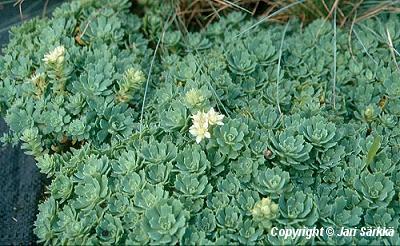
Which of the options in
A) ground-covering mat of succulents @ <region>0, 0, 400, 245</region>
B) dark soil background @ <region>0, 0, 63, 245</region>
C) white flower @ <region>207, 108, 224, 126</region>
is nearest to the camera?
ground-covering mat of succulents @ <region>0, 0, 400, 245</region>

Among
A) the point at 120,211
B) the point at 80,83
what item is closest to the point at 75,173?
the point at 120,211

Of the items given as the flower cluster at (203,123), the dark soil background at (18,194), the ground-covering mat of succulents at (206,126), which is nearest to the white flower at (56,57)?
the ground-covering mat of succulents at (206,126)

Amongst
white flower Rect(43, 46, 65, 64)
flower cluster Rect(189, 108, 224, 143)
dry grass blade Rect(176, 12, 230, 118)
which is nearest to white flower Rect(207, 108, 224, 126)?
flower cluster Rect(189, 108, 224, 143)

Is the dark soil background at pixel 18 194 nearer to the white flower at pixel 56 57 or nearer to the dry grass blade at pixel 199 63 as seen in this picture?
the white flower at pixel 56 57

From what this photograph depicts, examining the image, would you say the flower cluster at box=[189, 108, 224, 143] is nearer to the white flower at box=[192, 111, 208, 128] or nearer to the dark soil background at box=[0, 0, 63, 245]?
the white flower at box=[192, 111, 208, 128]

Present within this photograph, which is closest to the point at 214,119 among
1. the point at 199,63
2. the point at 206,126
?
the point at 206,126

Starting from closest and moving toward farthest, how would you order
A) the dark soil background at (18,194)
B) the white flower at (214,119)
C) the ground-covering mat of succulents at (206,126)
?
the ground-covering mat of succulents at (206,126) < the white flower at (214,119) < the dark soil background at (18,194)

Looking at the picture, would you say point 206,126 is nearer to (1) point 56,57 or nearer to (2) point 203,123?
(2) point 203,123

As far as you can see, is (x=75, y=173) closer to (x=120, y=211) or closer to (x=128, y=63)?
(x=120, y=211)
